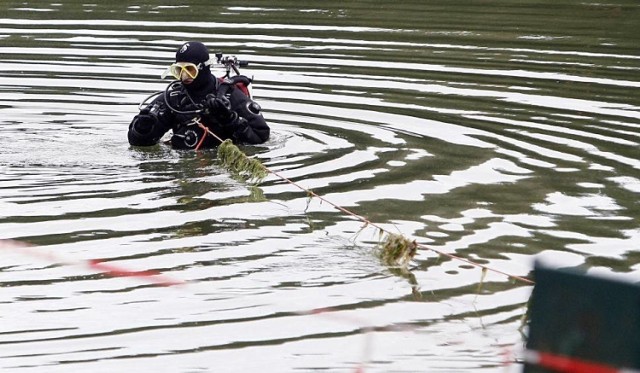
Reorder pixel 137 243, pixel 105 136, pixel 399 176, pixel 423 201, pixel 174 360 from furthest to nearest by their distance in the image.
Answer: pixel 105 136 < pixel 399 176 < pixel 423 201 < pixel 137 243 < pixel 174 360

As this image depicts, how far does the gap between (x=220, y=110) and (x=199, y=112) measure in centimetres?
22

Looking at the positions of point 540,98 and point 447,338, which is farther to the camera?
point 540,98

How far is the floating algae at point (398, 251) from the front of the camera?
7.61 meters

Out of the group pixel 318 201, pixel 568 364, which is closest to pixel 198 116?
pixel 318 201

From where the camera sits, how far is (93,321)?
6.61 meters

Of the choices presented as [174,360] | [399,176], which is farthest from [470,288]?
[399,176]

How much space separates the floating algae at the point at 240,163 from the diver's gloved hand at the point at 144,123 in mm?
647

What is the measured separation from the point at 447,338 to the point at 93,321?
168 cm

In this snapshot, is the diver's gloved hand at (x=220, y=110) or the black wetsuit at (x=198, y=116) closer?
the diver's gloved hand at (x=220, y=110)

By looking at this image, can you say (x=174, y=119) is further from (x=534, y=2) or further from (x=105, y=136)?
(x=534, y=2)

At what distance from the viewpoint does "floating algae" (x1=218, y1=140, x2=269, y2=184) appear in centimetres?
1006

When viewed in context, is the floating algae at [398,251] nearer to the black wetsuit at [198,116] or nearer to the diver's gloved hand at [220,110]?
the diver's gloved hand at [220,110]

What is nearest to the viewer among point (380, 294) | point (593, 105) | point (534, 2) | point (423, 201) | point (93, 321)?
point (93, 321)

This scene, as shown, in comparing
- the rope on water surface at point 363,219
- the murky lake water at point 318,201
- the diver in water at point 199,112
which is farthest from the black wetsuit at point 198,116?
the murky lake water at point 318,201
